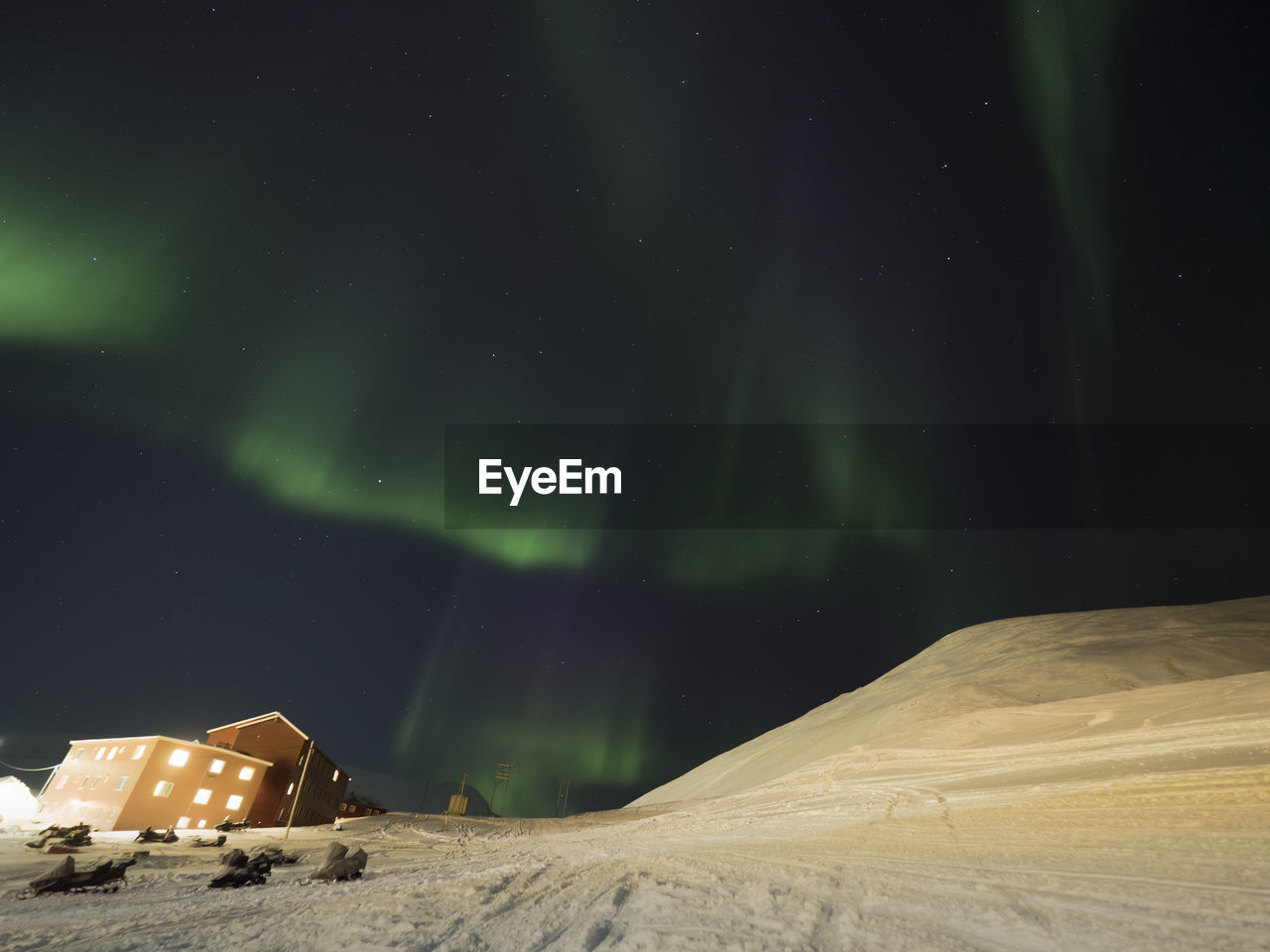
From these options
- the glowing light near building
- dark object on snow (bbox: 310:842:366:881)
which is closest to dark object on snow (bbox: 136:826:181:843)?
dark object on snow (bbox: 310:842:366:881)

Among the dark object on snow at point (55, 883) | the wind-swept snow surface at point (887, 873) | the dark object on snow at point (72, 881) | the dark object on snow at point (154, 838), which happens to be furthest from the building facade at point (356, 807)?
the dark object on snow at point (55, 883)

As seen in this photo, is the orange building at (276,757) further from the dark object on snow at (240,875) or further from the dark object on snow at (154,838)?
the dark object on snow at (240,875)

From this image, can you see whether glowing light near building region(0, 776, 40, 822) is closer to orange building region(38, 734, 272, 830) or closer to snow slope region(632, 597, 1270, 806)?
orange building region(38, 734, 272, 830)

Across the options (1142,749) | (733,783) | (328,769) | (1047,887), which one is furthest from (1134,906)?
(328,769)

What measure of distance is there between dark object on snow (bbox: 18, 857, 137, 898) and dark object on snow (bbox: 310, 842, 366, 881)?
3078 mm

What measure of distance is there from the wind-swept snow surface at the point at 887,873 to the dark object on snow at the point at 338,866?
16.9 inches

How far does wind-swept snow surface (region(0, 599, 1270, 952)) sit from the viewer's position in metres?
5.13

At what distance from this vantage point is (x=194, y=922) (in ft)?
19.7

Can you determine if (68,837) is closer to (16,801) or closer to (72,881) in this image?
(72,881)

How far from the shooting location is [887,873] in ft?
23.5

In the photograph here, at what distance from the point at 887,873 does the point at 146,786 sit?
133ft

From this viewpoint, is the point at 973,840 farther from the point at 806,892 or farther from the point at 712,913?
the point at 712,913

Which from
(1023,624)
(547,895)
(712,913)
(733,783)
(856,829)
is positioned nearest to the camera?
(712,913)

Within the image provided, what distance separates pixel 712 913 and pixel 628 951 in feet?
4.21
